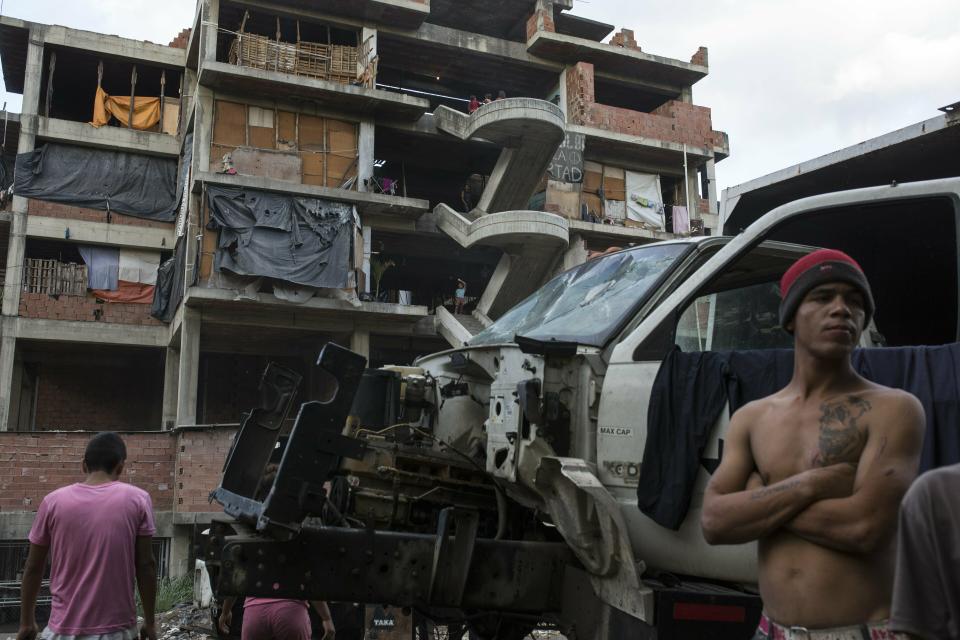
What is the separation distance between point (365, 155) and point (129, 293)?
886 centimetres

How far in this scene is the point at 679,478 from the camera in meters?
3.48

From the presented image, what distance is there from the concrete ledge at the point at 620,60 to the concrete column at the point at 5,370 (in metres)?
18.5

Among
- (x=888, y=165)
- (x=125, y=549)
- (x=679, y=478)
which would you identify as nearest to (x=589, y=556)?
(x=679, y=478)

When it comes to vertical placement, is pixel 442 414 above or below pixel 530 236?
below

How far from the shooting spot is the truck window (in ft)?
16.4

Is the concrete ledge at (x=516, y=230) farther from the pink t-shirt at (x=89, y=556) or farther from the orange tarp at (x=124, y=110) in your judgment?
the pink t-shirt at (x=89, y=556)

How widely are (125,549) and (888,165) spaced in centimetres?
461

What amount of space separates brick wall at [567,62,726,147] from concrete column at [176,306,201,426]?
544 inches

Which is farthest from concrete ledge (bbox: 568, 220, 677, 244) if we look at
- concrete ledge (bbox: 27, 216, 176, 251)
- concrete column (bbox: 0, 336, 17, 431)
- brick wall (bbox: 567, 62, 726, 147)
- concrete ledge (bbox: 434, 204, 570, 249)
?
concrete column (bbox: 0, 336, 17, 431)

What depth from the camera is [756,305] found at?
507 cm

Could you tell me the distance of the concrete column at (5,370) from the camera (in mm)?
23156

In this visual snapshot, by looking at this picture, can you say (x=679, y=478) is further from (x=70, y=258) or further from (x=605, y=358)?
(x=70, y=258)

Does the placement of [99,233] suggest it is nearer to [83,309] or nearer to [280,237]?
[83,309]

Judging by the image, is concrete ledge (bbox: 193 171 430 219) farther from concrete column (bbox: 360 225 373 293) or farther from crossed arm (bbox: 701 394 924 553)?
crossed arm (bbox: 701 394 924 553)
